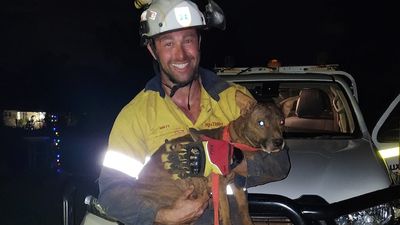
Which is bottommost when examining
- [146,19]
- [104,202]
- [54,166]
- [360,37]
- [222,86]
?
[54,166]

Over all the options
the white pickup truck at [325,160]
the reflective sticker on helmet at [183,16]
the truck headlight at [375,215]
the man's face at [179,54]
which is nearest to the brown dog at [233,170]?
the white pickup truck at [325,160]

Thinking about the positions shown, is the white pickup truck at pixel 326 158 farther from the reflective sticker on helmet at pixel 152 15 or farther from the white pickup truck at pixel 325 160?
the reflective sticker on helmet at pixel 152 15

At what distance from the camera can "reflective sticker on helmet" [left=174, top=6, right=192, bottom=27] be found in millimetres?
2730

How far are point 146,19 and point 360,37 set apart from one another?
31824mm

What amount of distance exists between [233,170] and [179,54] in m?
0.63

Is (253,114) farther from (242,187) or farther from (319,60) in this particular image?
(319,60)

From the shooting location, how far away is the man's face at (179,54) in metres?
2.74

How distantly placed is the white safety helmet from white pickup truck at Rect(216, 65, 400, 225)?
557mm

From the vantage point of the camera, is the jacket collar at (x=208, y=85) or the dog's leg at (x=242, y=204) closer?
the dog's leg at (x=242, y=204)

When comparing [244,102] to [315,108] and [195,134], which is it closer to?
[195,134]

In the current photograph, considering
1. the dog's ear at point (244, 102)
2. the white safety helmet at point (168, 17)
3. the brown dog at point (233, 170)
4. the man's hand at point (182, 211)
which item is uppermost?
the white safety helmet at point (168, 17)

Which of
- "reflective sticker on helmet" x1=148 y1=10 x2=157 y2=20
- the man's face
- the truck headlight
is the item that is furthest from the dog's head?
the truck headlight

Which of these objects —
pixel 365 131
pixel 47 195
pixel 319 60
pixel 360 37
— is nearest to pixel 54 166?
pixel 47 195

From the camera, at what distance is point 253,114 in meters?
2.55
